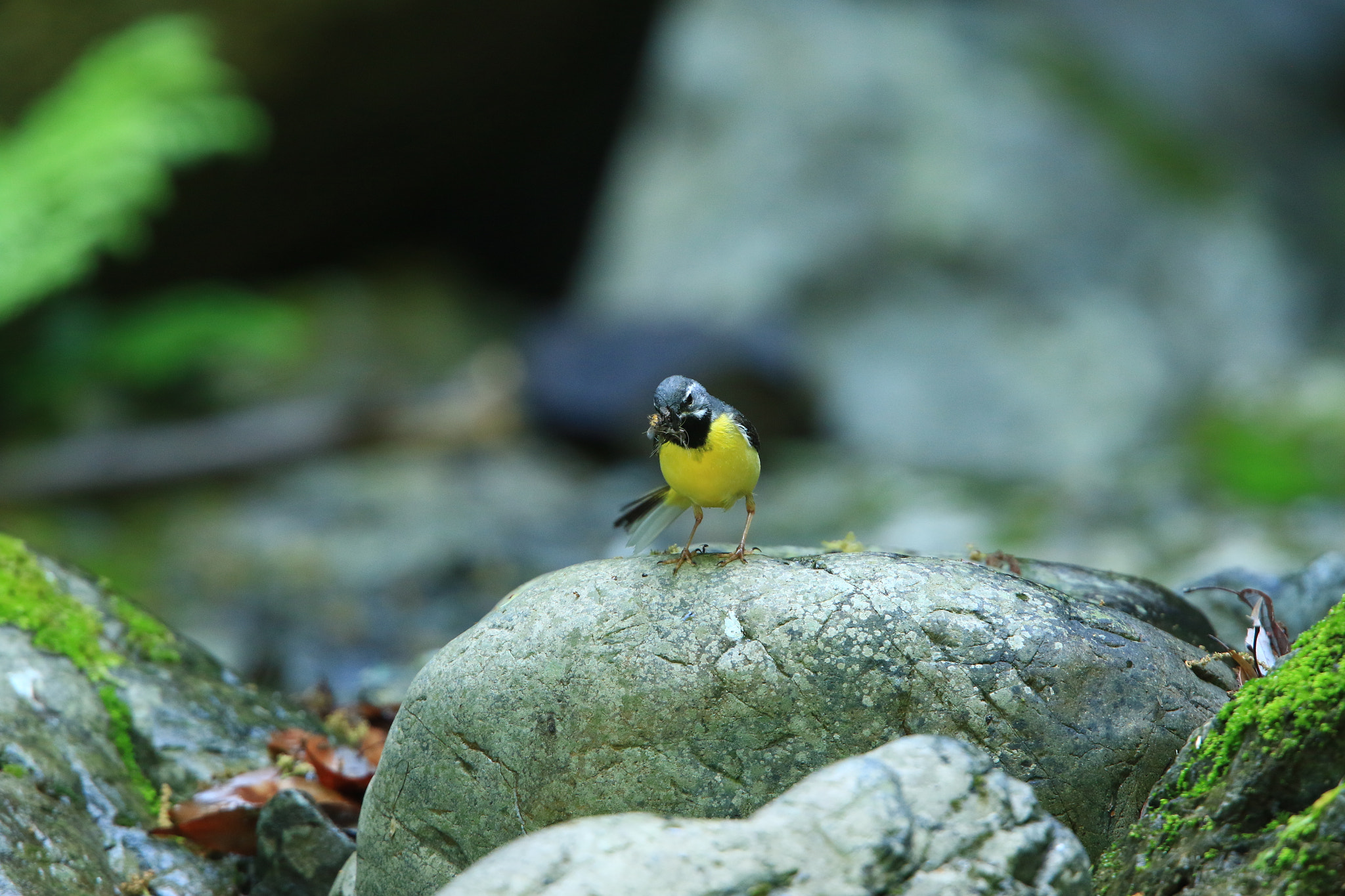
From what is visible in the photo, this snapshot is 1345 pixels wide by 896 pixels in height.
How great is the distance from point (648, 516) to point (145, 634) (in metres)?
2.05

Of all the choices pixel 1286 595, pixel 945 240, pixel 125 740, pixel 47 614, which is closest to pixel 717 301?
pixel 945 240

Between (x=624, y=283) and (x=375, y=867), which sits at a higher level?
(x=624, y=283)

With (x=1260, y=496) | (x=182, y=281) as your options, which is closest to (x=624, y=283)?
(x=182, y=281)

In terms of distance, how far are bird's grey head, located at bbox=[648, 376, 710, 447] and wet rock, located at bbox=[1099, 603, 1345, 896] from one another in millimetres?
1684

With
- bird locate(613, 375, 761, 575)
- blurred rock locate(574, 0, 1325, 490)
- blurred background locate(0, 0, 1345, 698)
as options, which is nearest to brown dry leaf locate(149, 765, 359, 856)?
bird locate(613, 375, 761, 575)

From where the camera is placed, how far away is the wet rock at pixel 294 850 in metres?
3.59

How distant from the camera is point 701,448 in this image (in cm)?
362

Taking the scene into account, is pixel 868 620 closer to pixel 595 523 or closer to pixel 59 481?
pixel 595 523

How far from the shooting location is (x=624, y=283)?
1278 cm

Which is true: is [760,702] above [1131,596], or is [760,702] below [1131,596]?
below

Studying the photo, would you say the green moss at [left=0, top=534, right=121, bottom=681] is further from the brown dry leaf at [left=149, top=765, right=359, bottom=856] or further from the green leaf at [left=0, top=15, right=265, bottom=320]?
the green leaf at [left=0, top=15, right=265, bottom=320]

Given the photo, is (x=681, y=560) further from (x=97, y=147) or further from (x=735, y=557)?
(x=97, y=147)

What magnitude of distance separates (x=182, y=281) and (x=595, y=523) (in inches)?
295

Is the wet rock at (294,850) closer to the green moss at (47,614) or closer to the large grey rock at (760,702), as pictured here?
the large grey rock at (760,702)
